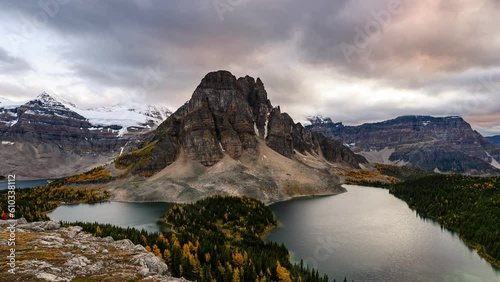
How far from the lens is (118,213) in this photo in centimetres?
14900

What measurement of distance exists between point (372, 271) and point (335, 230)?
38.6 meters

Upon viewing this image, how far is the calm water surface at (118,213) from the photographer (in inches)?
5004

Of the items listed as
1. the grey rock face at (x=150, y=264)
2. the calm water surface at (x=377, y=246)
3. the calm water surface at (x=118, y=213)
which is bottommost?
the calm water surface at (x=377, y=246)

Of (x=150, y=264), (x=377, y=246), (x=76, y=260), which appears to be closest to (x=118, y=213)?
(x=150, y=264)

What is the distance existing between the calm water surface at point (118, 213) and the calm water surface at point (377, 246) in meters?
51.9

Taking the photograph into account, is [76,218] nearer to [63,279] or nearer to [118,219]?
[118,219]

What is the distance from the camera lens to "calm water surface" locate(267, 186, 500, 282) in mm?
73500

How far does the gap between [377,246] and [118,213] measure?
112 meters

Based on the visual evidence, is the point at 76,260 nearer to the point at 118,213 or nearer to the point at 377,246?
Result: the point at 377,246

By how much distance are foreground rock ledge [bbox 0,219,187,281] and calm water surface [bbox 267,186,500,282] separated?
4190cm

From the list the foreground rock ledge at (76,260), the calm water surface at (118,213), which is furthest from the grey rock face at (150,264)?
the calm water surface at (118,213)

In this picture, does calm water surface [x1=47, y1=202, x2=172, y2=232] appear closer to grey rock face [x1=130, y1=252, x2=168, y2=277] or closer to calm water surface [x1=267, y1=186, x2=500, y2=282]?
calm water surface [x1=267, y1=186, x2=500, y2=282]

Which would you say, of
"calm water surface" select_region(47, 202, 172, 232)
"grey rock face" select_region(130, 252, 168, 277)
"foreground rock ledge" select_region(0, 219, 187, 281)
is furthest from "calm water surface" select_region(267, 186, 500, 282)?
"calm water surface" select_region(47, 202, 172, 232)

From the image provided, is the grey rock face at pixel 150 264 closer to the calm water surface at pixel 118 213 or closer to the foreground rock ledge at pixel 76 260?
the foreground rock ledge at pixel 76 260
